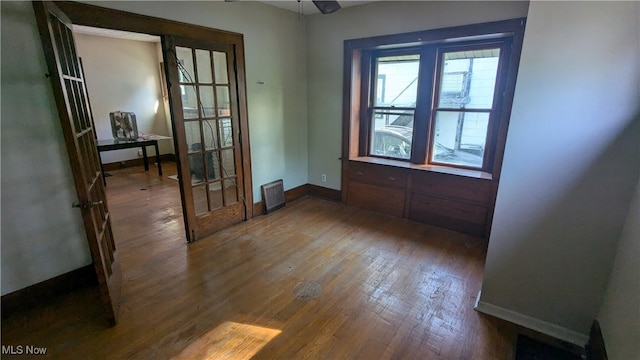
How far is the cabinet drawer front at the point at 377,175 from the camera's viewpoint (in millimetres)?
3660

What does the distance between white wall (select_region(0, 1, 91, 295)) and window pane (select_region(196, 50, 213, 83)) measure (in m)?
A: 1.19

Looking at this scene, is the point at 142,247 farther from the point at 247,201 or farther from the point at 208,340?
the point at 208,340

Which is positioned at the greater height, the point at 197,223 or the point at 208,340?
the point at 197,223

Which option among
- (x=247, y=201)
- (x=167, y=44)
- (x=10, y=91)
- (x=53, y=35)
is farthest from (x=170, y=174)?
(x=53, y=35)

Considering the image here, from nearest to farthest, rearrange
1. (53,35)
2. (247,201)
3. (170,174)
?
(53,35), (247,201), (170,174)

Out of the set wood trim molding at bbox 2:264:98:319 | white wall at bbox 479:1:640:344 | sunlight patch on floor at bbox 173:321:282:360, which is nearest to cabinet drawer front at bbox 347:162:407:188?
white wall at bbox 479:1:640:344

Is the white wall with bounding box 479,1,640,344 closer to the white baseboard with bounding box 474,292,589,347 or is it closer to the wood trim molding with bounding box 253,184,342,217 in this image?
the white baseboard with bounding box 474,292,589,347

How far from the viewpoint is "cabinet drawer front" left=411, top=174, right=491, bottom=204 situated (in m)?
3.12

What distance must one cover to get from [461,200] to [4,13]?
4.02 m

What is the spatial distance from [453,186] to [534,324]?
1606mm

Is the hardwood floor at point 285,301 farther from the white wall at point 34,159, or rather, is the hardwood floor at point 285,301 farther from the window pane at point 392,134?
the window pane at point 392,134

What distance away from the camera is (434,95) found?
3.41 meters

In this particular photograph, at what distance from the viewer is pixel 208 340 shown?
187 centimetres

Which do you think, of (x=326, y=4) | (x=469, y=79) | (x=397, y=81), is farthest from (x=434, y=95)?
(x=326, y=4)
